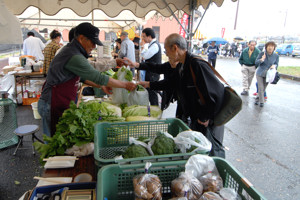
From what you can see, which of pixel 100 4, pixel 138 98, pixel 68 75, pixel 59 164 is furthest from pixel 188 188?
pixel 100 4

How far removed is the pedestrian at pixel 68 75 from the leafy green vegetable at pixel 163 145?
1.14 m

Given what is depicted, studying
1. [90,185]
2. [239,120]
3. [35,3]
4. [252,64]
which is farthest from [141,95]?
[252,64]

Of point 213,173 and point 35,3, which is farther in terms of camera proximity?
point 35,3

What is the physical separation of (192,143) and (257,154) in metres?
3.41

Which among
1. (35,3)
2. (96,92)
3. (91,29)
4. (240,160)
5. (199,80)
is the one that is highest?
(35,3)

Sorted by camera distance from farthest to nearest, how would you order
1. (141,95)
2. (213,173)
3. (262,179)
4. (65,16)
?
(65,16) < (262,179) < (141,95) < (213,173)

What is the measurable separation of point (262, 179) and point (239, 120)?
289cm

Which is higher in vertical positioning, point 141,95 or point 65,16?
point 65,16

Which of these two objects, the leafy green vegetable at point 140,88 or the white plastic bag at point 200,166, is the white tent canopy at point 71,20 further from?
the white plastic bag at point 200,166

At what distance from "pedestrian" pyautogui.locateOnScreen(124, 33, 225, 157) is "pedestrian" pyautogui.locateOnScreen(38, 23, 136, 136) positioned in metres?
0.80

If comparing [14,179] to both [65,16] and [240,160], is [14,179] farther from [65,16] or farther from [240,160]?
[65,16]

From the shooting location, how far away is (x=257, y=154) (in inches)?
169

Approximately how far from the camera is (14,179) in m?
3.25

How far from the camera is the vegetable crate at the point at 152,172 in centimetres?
124
